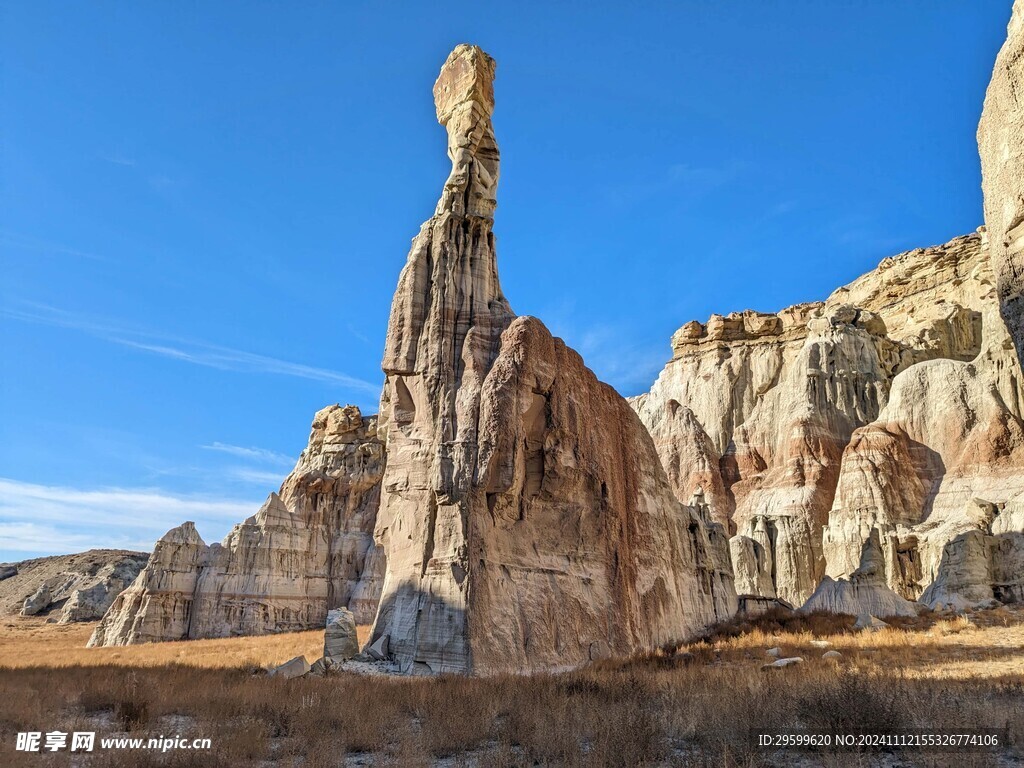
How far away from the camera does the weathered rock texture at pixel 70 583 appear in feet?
206

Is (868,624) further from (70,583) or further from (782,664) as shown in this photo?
(70,583)

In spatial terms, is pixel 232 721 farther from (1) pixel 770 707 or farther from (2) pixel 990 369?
(2) pixel 990 369

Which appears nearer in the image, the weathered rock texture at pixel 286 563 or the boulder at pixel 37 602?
the weathered rock texture at pixel 286 563

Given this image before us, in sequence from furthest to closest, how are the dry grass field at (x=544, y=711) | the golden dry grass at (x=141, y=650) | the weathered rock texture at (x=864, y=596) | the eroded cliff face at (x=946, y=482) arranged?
the eroded cliff face at (x=946, y=482) → the weathered rock texture at (x=864, y=596) → the golden dry grass at (x=141, y=650) → the dry grass field at (x=544, y=711)

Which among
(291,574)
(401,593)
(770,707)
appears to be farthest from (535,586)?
(291,574)

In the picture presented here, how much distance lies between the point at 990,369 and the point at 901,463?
26.0 feet

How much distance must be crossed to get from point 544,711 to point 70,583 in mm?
73180

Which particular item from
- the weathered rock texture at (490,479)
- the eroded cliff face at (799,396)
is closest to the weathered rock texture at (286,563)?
the eroded cliff face at (799,396)

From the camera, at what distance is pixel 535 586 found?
19453 mm

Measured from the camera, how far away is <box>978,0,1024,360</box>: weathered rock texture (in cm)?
1270

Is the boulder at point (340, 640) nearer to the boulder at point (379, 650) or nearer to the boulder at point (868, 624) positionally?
the boulder at point (379, 650)

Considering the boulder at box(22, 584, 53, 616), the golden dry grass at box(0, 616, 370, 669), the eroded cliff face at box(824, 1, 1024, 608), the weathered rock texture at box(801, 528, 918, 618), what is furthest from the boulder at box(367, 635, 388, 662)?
the boulder at box(22, 584, 53, 616)

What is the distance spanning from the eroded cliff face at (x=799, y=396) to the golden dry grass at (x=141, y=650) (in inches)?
1054

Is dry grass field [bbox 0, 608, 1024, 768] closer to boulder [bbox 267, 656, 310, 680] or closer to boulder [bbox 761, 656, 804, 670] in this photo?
boulder [bbox 761, 656, 804, 670]
